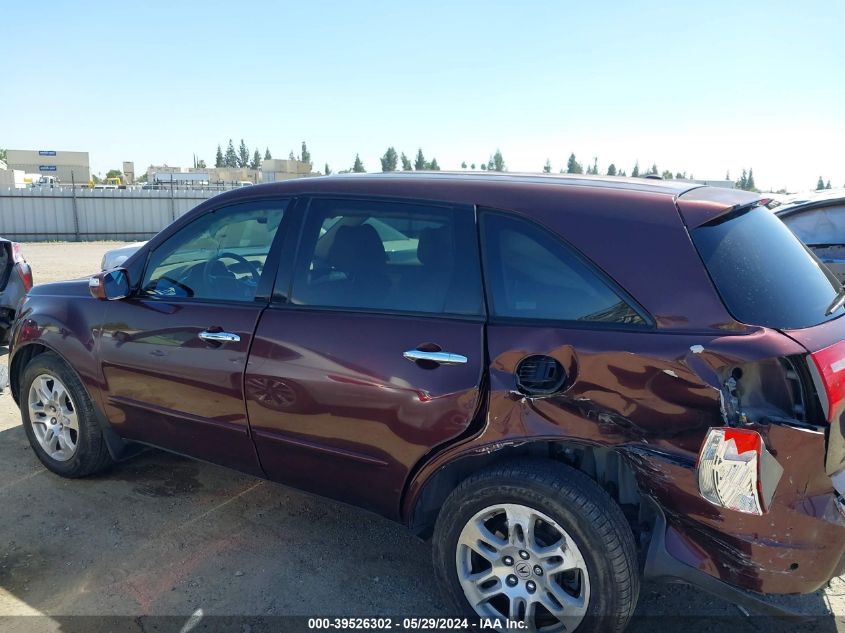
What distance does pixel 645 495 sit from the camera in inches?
89.7

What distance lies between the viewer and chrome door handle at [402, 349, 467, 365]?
2492 mm

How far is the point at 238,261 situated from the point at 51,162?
69.5 m

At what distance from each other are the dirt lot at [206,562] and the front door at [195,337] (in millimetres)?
430

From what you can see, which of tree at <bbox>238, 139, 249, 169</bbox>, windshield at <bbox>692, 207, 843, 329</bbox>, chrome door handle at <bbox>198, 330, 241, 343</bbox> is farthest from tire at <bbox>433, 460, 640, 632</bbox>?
tree at <bbox>238, 139, 249, 169</bbox>

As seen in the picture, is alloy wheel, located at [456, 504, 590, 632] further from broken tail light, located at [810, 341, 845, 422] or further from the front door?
the front door

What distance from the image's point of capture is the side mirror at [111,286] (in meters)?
3.52

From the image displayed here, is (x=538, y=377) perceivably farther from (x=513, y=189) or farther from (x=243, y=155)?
(x=243, y=155)

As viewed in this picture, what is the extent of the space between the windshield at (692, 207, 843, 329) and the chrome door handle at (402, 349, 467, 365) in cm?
A: 95

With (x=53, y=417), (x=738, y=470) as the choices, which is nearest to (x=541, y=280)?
(x=738, y=470)

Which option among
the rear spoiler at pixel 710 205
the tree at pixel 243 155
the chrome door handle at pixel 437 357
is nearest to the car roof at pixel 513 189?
the rear spoiler at pixel 710 205

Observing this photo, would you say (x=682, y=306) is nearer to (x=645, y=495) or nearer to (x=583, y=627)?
(x=645, y=495)

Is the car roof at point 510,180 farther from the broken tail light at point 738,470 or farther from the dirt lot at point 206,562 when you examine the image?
the dirt lot at point 206,562

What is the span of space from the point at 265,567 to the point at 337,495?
1.86ft

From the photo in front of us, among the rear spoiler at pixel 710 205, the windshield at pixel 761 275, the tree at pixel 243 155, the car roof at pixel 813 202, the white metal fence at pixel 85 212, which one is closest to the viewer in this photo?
the windshield at pixel 761 275
